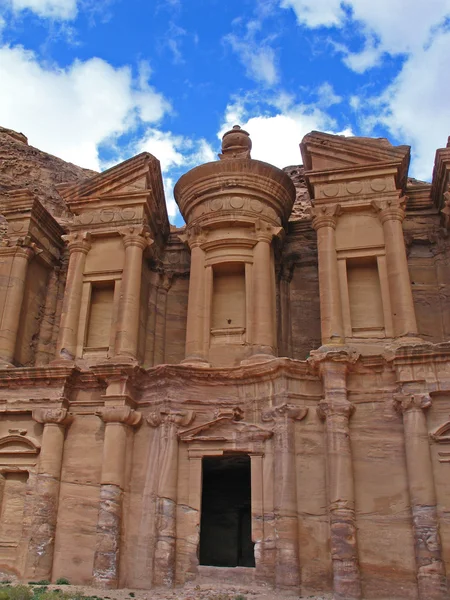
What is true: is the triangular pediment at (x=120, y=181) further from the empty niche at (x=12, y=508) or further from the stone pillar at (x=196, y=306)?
the empty niche at (x=12, y=508)

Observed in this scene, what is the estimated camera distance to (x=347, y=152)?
17297mm

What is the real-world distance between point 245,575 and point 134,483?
3286mm

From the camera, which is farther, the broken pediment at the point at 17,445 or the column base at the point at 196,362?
the column base at the point at 196,362

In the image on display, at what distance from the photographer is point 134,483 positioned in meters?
14.4

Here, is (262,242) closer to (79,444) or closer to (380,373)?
(380,373)

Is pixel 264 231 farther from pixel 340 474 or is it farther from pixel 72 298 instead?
pixel 340 474

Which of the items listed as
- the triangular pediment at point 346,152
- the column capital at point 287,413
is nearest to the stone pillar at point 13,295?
the column capital at point 287,413

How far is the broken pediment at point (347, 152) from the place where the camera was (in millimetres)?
16875

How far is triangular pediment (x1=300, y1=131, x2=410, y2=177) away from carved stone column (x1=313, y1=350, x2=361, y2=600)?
5935mm

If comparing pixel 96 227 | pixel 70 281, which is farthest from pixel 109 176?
pixel 70 281

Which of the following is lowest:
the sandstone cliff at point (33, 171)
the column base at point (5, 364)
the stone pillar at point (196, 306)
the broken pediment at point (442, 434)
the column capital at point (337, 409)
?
the broken pediment at point (442, 434)

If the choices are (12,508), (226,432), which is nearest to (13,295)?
(12,508)

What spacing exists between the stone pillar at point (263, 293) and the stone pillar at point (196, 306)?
4.59 feet

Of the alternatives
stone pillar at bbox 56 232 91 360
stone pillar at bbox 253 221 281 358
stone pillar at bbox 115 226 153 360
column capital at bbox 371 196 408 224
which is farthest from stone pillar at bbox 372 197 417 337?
stone pillar at bbox 56 232 91 360
